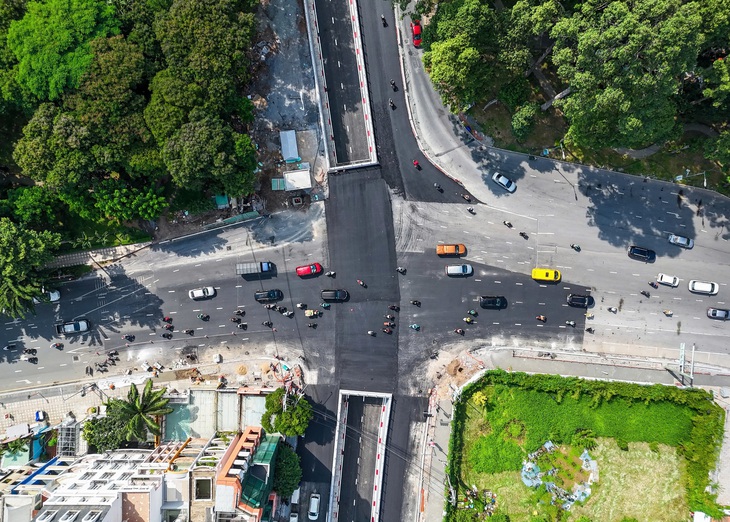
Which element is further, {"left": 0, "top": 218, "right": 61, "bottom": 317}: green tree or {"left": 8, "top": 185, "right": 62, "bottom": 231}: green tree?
{"left": 8, "top": 185, "right": 62, "bottom": 231}: green tree

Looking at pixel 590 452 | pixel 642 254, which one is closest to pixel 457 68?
pixel 642 254

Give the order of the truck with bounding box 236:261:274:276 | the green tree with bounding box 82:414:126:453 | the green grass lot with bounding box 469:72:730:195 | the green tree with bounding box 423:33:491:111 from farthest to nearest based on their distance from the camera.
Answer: the green grass lot with bounding box 469:72:730:195
the truck with bounding box 236:261:274:276
the green tree with bounding box 82:414:126:453
the green tree with bounding box 423:33:491:111

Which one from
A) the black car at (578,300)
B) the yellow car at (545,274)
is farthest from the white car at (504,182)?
the black car at (578,300)

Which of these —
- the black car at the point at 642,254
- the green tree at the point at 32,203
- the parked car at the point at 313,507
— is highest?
the green tree at the point at 32,203

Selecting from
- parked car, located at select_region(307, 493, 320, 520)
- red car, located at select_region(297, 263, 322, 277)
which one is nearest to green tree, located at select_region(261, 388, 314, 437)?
parked car, located at select_region(307, 493, 320, 520)

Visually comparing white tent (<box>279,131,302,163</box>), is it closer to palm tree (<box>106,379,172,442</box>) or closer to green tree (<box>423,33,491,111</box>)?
green tree (<box>423,33,491,111</box>)

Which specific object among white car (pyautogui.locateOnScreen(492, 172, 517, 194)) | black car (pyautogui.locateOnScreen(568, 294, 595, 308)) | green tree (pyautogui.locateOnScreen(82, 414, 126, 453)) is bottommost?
green tree (pyautogui.locateOnScreen(82, 414, 126, 453))

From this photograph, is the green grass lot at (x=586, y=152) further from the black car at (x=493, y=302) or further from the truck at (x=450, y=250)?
the black car at (x=493, y=302)
